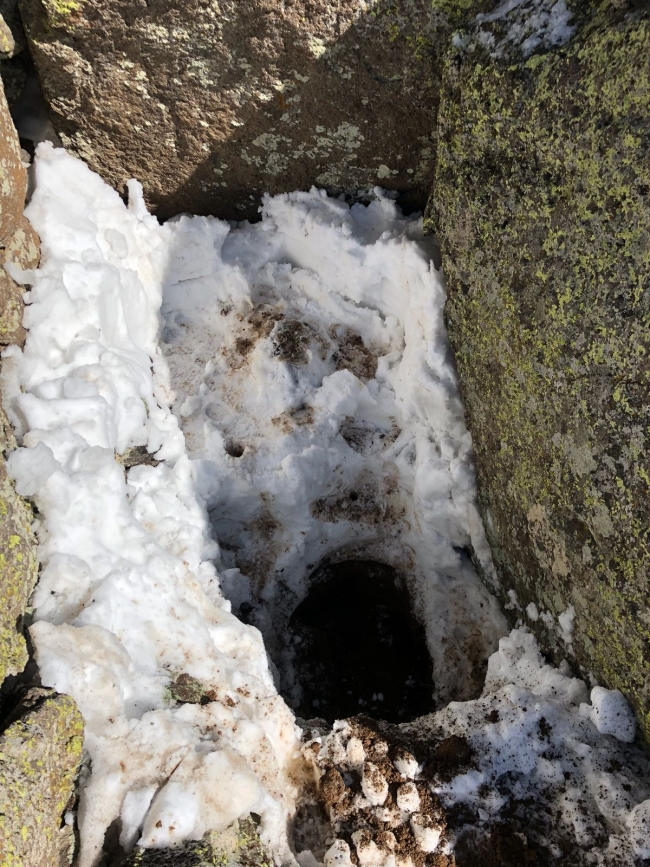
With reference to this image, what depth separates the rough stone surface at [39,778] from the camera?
1.33m

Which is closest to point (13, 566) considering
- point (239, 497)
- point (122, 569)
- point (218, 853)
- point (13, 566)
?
point (13, 566)

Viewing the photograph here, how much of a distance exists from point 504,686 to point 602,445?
917 millimetres

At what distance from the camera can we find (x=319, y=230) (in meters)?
2.58

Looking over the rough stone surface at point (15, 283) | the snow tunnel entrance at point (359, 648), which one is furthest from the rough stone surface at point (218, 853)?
the rough stone surface at point (15, 283)

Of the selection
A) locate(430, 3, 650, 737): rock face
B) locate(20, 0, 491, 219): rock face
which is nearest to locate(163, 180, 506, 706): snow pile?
locate(20, 0, 491, 219): rock face

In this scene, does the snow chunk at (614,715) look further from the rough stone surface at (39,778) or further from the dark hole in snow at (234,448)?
the dark hole in snow at (234,448)

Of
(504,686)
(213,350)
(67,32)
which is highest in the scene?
(67,32)

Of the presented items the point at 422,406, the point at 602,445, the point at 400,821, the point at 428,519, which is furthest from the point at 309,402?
the point at 400,821

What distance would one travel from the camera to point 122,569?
1.91m

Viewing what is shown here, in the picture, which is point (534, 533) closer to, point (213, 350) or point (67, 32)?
point (213, 350)

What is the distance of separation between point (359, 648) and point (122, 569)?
52.1 inches

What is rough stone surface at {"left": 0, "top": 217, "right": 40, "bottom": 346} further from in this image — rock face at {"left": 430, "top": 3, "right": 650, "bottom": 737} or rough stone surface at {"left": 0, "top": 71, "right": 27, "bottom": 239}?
rock face at {"left": 430, "top": 3, "right": 650, "bottom": 737}

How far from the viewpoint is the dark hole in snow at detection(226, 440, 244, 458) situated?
2.67 m

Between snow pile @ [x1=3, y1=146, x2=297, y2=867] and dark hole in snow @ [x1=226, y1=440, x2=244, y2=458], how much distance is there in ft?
0.88
